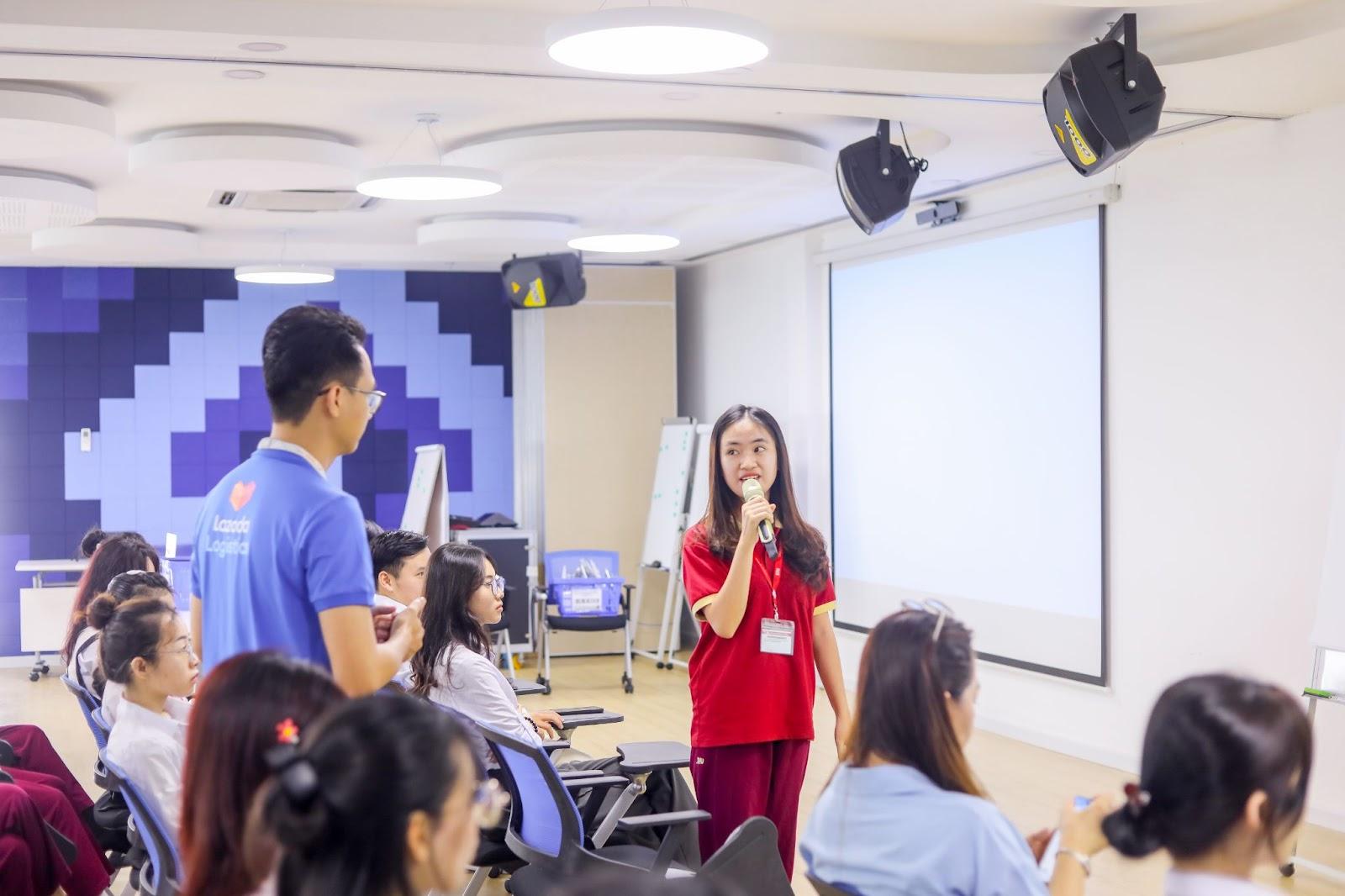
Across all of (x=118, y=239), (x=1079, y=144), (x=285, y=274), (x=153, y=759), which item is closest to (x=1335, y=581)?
(x=1079, y=144)

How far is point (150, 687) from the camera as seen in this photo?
11.0ft

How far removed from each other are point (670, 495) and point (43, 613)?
14.0 feet

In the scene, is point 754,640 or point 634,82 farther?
point 634,82

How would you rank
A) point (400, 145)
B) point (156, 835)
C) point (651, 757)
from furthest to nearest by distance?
1. point (400, 145)
2. point (651, 757)
3. point (156, 835)

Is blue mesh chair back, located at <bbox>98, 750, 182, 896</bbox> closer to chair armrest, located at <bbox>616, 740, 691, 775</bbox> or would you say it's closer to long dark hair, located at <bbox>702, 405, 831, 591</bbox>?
chair armrest, located at <bbox>616, 740, 691, 775</bbox>

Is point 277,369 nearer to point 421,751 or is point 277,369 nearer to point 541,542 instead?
point 421,751

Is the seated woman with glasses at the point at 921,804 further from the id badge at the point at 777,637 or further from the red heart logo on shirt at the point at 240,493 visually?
the id badge at the point at 777,637

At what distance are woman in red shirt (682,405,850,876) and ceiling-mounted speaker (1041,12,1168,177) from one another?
1.70 meters

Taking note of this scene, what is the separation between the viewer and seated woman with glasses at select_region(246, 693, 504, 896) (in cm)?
144

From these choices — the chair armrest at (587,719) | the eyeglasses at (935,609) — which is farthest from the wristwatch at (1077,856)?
the chair armrest at (587,719)

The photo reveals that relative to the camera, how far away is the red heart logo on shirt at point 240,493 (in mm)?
2215

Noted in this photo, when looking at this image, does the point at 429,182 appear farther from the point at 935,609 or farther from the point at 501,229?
the point at 935,609

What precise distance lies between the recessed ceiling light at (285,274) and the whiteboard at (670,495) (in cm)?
257

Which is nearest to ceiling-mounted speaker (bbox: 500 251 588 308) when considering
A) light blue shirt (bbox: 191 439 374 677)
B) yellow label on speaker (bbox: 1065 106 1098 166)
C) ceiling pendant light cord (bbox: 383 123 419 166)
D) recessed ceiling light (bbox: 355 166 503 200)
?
ceiling pendant light cord (bbox: 383 123 419 166)
